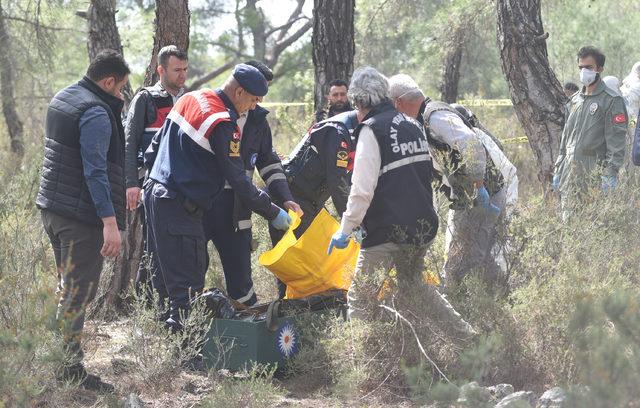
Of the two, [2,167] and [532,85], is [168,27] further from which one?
[2,167]

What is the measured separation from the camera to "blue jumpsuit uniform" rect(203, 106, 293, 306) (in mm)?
6238

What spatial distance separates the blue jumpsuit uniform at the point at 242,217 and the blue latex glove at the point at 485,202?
1.20m

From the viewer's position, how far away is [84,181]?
519 cm

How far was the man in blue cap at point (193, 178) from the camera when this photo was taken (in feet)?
18.1

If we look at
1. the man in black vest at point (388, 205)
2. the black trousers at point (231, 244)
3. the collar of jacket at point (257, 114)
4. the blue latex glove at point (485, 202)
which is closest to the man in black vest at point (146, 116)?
the black trousers at point (231, 244)

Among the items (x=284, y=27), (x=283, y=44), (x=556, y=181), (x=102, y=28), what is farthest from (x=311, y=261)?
(x=284, y=27)

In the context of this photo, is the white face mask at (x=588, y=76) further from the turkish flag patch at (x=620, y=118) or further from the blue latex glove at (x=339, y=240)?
the blue latex glove at (x=339, y=240)

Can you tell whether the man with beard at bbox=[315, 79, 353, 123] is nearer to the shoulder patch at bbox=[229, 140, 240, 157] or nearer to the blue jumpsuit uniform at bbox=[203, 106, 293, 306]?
the blue jumpsuit uniform at bbox=[203, 106, 293, 306]

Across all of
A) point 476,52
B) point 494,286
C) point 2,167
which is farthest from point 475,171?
point 476,52

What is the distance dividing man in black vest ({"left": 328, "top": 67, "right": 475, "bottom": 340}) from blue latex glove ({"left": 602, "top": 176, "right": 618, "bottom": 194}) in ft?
5.65

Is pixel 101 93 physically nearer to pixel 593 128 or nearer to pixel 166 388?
pixel 166 388

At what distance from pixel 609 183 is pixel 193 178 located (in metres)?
3.10

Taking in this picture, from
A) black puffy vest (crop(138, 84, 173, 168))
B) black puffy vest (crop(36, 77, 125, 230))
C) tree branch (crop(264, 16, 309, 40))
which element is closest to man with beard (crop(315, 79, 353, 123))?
black puffy vest (crop(138, 84, 173, 168))

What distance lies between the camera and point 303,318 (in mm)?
5758
